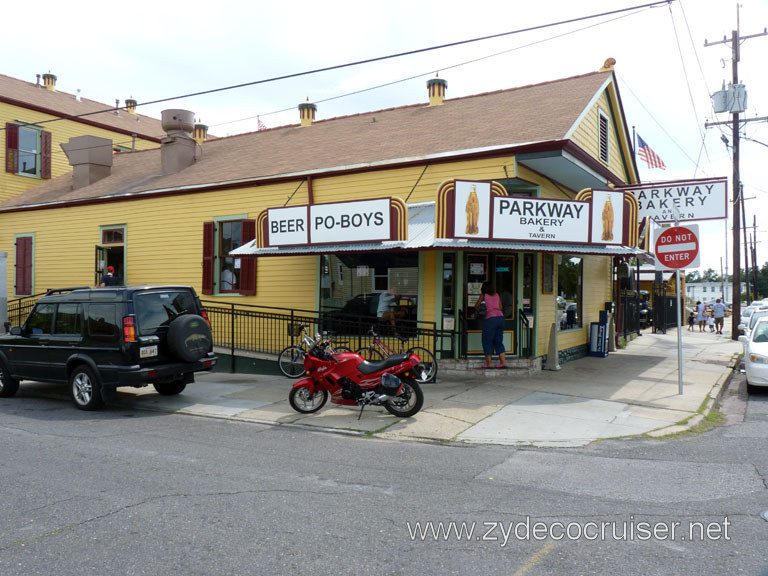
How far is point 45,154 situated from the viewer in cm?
2238

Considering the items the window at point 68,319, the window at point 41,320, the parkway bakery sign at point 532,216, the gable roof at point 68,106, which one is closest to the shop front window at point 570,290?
the parkway bakery sign at point 532,216

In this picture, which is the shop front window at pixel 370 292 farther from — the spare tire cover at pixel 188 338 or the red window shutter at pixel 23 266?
the red window shutter at pixel 23 266

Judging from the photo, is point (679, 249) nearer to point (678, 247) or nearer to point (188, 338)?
point (678, 247)

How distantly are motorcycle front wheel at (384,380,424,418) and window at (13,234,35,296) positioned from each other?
15188 millimetres

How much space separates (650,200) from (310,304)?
8140mm

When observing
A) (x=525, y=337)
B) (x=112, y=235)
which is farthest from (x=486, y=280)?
(x=112, y=235)

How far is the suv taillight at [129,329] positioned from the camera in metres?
8.41

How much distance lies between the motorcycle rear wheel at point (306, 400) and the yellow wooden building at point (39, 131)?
14793 mm

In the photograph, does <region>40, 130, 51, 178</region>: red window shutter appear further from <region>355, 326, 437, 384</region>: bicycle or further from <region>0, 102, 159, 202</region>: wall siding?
<region>355, 326, 437, 384</region>: bicycle

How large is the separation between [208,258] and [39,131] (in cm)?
1272

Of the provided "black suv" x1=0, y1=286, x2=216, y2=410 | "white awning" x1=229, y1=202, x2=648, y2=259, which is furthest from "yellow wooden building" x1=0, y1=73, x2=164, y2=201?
"black suv" x1=0, y1=286, x2=216, y2=410

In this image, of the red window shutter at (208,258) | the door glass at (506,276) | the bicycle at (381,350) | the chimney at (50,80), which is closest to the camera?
the bicycle at (381,350)

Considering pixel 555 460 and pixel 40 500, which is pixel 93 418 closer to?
pixel 40 500

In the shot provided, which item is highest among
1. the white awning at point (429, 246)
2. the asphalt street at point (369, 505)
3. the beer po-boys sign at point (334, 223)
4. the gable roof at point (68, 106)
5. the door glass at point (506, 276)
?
the gable roof at point (68, 106)
